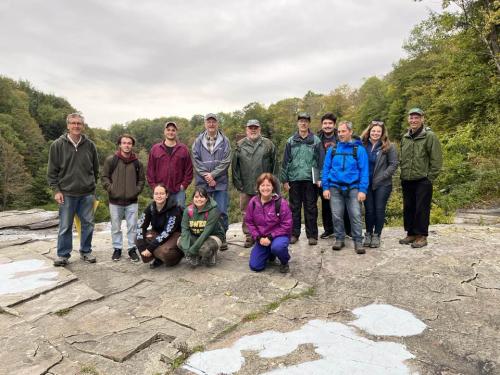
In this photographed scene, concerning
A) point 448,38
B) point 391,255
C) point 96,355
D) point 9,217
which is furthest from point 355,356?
point 448,38

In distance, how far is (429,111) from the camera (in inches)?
857

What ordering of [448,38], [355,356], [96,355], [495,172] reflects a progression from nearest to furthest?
[355,356]
[96,355]
[495,172]
[448,38]

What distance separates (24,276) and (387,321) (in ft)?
15.7

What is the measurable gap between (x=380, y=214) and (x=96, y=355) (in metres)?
4.20

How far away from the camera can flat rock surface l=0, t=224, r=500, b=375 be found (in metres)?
2.79

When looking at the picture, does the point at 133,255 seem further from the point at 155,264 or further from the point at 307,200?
the point at 307,200

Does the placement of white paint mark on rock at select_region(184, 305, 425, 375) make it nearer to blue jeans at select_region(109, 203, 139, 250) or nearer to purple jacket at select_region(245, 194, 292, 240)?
purple jacket at select_region(245, 194, 292, 240)

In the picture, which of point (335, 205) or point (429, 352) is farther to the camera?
point (335, 205)

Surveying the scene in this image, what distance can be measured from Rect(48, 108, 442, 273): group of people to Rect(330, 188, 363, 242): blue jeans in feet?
0.05

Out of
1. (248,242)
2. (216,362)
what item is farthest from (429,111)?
(216,362)

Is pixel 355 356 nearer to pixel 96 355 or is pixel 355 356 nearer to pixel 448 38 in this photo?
pixel 96 355

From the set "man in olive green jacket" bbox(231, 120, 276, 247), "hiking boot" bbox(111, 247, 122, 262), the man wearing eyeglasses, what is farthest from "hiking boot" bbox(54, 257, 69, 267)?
"man in olive green jacket" bbox(231, 120, 276, 247)

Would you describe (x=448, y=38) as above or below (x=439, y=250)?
above

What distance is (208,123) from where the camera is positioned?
5457 millimetres
